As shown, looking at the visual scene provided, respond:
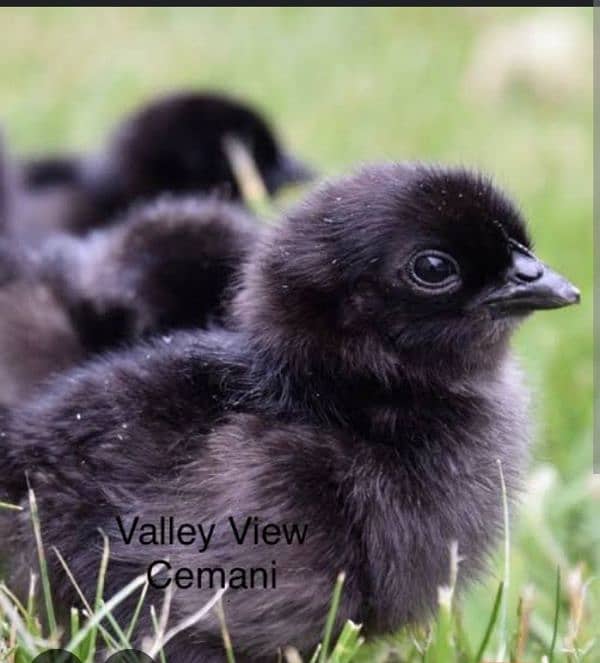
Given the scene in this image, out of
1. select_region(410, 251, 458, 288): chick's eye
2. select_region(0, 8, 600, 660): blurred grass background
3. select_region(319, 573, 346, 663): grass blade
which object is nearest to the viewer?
select_region(319, 573, 346, 663): grass blade

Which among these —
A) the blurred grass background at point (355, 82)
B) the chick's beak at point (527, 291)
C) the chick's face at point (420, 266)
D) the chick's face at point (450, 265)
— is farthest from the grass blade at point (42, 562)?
the blurred grass background at point (355, 82)

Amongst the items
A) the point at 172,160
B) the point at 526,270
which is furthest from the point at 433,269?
the point at 172,160

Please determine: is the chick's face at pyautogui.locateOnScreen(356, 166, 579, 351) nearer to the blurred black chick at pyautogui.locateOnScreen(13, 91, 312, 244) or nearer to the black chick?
the black chick

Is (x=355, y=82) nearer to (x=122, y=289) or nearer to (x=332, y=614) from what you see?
(x=122, y=289)

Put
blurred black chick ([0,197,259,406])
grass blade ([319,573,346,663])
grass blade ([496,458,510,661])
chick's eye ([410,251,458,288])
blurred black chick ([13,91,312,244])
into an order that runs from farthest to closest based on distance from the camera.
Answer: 1. blurred black chick ([13,91,312,244])
2. blurred black chick ([0,197,259,406])
3. chick's eye ([410,251,458,288])
4. grass blade ([496,458,510,661])
5. grass blade ([319,573,346,663])

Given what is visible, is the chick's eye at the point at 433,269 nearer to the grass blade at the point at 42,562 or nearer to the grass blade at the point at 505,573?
the grass blade at the point at 505,573

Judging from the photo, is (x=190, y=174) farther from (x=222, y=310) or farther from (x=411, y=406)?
(x=411, y=406)

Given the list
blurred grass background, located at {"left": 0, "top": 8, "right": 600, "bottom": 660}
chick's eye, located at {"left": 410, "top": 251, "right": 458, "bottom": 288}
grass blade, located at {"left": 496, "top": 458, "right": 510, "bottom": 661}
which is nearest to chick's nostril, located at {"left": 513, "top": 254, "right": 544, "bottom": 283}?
chick's eye, located at {"left": 410, "top": 251, "right": 458, "bottom": 288}
